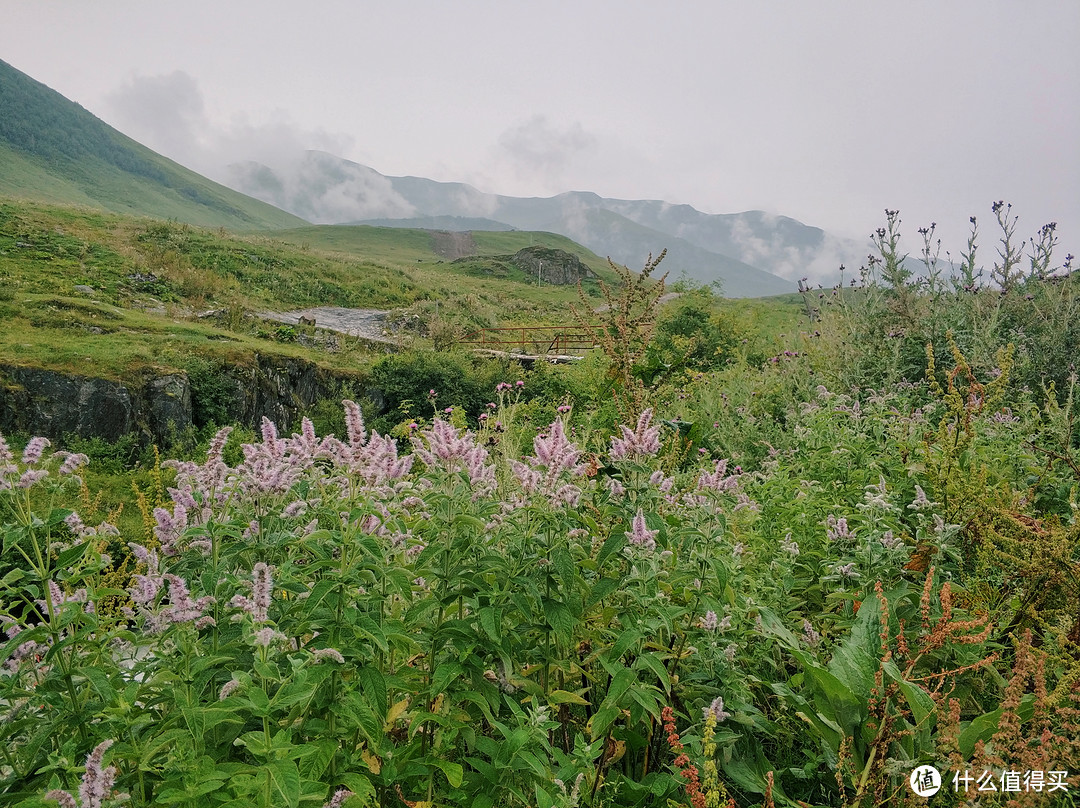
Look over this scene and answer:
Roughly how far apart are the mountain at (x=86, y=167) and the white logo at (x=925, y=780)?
104m

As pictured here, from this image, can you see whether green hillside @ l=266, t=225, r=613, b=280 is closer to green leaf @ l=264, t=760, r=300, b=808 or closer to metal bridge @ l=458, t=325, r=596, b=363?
metal bridge @ l=458, t=325, r=596, b=363

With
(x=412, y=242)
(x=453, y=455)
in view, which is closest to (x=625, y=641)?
(x=453, y=455)

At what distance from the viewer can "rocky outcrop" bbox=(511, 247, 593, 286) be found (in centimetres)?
7556

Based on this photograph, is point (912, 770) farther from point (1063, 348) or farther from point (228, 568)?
point (1063, 348)

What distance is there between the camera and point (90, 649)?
2076 mm

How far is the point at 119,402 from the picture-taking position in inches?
425

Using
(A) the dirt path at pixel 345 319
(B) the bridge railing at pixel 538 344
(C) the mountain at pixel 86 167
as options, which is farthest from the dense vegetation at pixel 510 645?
(C) the mountain at pixel 86 167

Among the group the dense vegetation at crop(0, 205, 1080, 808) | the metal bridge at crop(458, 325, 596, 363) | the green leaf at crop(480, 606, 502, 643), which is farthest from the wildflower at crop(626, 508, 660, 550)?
the metal bridge at crop(458, 325, 596, 363)

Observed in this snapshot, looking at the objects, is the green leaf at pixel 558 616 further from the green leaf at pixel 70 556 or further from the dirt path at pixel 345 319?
the dirt path at pixel 345 319

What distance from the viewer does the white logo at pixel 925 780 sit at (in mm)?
1874

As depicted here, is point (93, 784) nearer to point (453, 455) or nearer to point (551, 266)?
point (453, 455)

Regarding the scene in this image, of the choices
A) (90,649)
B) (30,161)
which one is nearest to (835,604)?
(90,649)

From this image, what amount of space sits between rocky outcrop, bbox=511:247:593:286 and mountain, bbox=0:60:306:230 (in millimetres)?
57554

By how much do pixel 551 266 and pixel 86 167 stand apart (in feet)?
317
